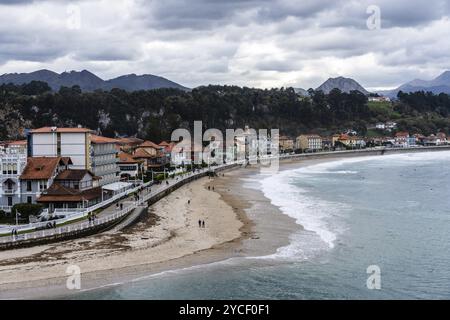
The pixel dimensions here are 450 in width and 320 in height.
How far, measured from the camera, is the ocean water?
75.5ft

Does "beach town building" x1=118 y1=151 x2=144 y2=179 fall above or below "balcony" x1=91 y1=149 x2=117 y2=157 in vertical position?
below

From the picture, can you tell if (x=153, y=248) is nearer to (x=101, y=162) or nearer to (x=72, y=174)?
(x=72, y=174)

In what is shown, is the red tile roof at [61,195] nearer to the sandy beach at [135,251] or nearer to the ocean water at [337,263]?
the sandy beach at [135,251]

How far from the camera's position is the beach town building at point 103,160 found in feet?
150

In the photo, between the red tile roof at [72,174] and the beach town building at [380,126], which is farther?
the beach town building at [380,126]

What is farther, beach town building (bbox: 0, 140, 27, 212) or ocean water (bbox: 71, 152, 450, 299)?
beach town building (bbox: 0, 140, 27, 212)

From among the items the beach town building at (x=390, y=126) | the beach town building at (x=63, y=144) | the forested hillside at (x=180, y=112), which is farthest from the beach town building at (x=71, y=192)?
the beach town building at (x=390, y=126)

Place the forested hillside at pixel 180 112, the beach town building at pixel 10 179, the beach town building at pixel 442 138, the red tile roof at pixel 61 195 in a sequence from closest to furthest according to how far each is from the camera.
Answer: the red tile roof at pixel 61 195 < the beach town building at pixel 10 179 < the forested hillside at pixel 180 112 < the beach town building at pixel 442 138

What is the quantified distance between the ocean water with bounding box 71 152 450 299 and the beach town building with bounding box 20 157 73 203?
50.6 feet

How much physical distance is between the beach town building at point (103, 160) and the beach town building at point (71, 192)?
4045mm

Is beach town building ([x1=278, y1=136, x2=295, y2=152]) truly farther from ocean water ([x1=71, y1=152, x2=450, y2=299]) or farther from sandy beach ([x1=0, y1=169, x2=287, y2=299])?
sandy beach ([x1=0, y1=169, x2=287, y2=299])

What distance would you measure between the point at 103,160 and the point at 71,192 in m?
10.7

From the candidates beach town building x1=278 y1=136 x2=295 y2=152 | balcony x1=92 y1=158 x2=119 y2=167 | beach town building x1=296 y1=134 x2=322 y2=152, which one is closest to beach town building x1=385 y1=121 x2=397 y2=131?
beach town building x1=296 y1=134 x2=322 y2=152

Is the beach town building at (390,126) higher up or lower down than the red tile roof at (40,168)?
higher up
